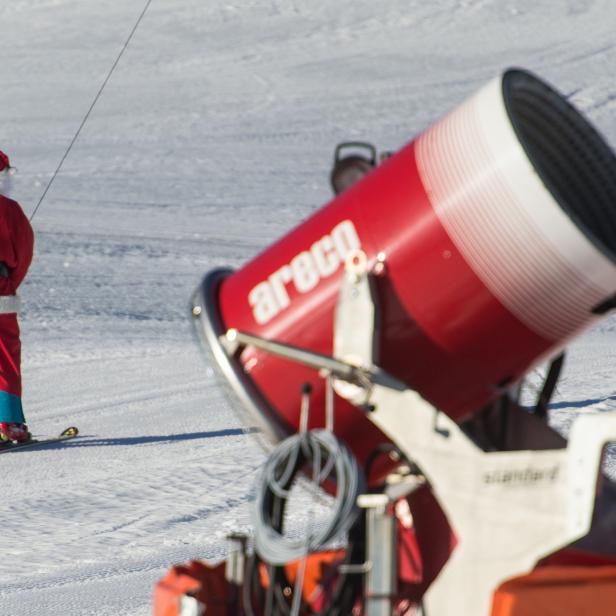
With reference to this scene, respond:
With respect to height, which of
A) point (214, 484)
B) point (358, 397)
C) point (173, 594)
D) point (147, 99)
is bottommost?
point (147, 99)

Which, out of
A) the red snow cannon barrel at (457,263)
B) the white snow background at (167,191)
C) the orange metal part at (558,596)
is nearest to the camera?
the orange metal part at (558,596)

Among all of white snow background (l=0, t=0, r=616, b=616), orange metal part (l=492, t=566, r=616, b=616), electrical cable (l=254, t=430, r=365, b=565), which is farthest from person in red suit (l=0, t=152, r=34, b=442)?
orange metal part (l=492, t=566, r=616, b=616)

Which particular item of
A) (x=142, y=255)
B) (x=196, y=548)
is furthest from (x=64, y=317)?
(x=196, y=548)

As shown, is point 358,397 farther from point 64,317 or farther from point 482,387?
point 64,317

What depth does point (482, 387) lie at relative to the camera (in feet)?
11.3


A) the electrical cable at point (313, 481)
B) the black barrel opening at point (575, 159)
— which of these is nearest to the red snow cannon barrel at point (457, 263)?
the black barrel opening at point (575, 159)

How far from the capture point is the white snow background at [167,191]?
20.4 ft

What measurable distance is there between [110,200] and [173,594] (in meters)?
12.8

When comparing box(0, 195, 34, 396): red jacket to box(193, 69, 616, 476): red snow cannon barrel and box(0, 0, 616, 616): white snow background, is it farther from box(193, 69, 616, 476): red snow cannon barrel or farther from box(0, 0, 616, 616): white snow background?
box(193, 69, 616, 476): red snow cannon barrel

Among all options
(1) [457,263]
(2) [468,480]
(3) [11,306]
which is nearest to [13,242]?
(3) [11,306]

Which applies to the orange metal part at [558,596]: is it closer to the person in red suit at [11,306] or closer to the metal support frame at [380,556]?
the metal support frame at [380,556]

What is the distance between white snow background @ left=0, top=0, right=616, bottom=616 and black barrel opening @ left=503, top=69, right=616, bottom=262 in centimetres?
210

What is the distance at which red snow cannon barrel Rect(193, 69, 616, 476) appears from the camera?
10.5 feet

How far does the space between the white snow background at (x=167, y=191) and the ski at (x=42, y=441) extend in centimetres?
11
